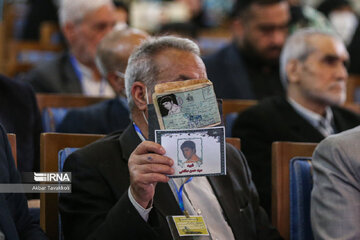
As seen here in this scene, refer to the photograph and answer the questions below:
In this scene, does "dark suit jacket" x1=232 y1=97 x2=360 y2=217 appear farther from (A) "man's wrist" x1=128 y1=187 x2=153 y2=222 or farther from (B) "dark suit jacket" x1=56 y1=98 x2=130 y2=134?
(A) "man's wrist" x1=128 y1=187 x2=153 y2=222

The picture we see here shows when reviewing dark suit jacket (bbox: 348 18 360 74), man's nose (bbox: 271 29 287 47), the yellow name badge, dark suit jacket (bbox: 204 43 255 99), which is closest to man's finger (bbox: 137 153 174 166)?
the yellow name badge

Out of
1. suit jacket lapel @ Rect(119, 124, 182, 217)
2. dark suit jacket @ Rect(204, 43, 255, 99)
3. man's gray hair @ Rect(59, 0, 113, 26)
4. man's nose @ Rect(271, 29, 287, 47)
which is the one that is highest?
man's gray hair @ Rect(59, 0, 113, 26)

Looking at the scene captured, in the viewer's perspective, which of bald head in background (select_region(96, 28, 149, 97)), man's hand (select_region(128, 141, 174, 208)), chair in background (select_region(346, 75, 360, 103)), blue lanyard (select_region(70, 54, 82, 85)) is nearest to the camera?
man's hand (select_region(128, 141, 174, 208))

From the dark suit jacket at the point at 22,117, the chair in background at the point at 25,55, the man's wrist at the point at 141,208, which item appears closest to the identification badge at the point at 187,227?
the man's wrist at the point at 141,208

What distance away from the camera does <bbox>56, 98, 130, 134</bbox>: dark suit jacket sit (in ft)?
9.63

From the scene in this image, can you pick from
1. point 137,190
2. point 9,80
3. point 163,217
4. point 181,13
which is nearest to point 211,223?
point 163,217

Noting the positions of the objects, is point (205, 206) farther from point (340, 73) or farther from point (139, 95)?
point (340, 73)

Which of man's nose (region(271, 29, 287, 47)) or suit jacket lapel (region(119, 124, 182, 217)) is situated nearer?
suit jacket lapel (region(119, 124, 182, 217))

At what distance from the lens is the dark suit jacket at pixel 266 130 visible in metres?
3.03

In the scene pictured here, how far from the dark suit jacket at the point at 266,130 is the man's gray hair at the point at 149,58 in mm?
1014

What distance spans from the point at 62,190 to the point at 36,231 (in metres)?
0.17

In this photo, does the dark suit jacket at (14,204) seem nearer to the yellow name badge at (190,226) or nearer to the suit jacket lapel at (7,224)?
the suit jacket lapel at (7,224)

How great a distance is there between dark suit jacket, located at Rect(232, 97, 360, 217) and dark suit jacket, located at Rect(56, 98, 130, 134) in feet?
1.90

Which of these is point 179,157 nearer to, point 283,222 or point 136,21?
point 283,222
